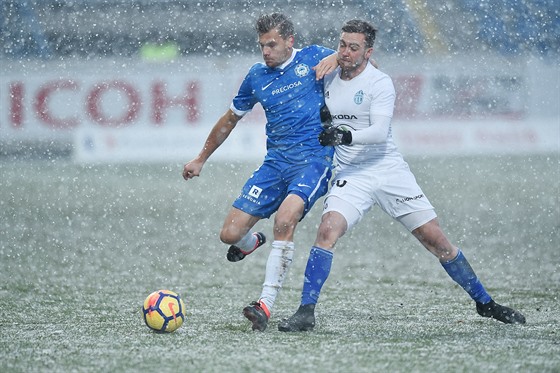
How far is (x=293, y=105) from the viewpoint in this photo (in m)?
6.18

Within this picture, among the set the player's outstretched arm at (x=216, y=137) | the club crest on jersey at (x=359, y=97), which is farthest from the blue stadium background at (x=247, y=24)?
the club crest on jersey at (x=359, y=97)

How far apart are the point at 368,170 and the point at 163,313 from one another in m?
1.42

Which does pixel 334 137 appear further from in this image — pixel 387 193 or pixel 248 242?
pixel 248 242

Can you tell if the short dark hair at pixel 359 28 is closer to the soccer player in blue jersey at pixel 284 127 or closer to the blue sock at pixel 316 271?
the soccer player in blue jersey at pixel 284 127

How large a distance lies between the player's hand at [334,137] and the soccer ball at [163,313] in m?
1.14

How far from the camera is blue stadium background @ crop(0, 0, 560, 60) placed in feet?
61.3

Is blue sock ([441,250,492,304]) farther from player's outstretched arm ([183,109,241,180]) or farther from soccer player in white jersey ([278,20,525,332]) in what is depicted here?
player's outstretched arm ([183,109,241,180])

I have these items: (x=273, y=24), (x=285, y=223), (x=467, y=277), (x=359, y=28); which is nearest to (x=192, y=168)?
(x=285, y=223)

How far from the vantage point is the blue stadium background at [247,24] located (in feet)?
61.3

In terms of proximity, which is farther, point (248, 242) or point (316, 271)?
point (248, 242)

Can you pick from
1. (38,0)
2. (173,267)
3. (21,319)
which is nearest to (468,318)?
(21,319)

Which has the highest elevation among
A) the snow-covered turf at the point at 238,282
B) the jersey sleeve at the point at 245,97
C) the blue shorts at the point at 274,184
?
the jersey sleeve at the point at 245,97

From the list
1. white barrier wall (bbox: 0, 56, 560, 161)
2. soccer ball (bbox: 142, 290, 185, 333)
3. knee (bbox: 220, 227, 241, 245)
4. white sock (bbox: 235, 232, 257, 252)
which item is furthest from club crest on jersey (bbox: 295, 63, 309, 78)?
white barrier wall (bbox: 0, 56, 560, 161)

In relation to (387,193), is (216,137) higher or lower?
higher
